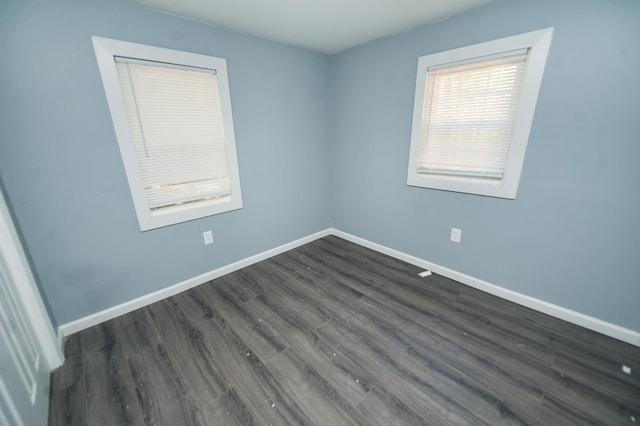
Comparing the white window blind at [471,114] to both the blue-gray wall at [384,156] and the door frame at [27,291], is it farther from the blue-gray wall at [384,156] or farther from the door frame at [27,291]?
the door frame at [27,291]

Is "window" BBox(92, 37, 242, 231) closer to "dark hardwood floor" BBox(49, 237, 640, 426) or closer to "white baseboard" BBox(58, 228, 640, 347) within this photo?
"white baseboard" BBox(58, 228, 640, 347)

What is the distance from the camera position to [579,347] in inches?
64.7

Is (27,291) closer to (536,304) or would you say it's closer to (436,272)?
(436,272)

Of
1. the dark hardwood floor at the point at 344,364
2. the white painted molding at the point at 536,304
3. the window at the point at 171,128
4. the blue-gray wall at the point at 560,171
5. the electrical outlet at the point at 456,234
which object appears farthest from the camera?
the electrical outlet at the point at 456,234

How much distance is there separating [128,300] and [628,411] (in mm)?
3386

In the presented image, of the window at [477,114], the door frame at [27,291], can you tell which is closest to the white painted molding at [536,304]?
the window at [477,114]

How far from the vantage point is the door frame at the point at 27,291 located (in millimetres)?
1365

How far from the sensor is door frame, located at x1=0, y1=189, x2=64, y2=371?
4.48 feet

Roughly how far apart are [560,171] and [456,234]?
0.89 meters

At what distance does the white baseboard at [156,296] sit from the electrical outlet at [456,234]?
1.89m

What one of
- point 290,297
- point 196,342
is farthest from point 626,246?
point 196,342

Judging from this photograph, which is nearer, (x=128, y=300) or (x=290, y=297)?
(x=128, y=300)

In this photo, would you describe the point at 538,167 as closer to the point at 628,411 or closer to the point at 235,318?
the point at 628,411

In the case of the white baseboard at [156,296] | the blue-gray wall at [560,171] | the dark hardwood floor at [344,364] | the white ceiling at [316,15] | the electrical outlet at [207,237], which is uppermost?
the white ceiling at [316,15]
